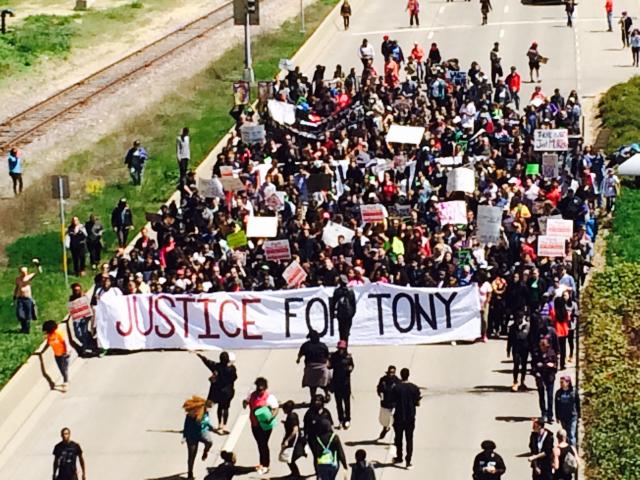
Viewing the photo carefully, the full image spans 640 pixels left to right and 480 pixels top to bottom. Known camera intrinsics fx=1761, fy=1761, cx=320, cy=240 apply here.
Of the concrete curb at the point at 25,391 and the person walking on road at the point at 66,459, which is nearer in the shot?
the person walking on road at the point at 66,459

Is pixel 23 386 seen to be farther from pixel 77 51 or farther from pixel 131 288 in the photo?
pixel 77 51

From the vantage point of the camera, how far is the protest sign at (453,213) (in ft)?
109

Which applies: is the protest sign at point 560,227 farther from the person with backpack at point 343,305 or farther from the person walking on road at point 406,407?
the person walking on road at point 406,407

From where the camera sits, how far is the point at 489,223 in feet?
104

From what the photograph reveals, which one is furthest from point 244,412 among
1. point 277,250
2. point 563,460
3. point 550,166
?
point 550,166

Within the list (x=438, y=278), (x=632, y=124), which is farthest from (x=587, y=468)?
(x=632, y=124)

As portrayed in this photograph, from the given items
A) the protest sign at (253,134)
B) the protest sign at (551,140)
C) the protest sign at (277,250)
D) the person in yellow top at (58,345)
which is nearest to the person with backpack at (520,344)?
the protest sign at (277,250)

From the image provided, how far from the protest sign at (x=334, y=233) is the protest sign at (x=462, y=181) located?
3250 mm

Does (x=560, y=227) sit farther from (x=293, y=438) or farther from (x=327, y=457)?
(x=327, y=457)

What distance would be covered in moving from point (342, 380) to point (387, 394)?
1256 mm

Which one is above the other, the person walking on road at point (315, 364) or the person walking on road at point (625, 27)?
the person walking on road at point (625, 27)

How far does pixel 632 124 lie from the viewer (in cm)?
4331

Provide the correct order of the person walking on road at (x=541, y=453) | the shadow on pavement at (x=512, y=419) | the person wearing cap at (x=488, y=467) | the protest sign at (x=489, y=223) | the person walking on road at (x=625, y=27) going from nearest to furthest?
the person wearing cap at (x=488, y=467), the person walking on road at (x=541, y=453), the shadow on pavement at (x=512, y=419), the protest sign at (x=489, y=223), the person walking on road at (x=625, y=27)

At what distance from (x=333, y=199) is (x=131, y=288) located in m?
6.39
